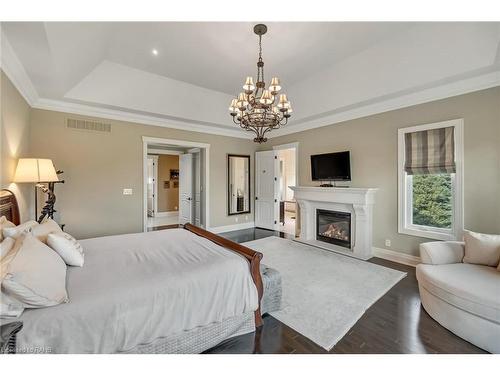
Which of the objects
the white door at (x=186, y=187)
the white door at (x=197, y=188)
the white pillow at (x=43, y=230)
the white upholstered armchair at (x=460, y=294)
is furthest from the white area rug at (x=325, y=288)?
the white door at (x=186, y=187)

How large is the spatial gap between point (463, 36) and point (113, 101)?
17.3ft

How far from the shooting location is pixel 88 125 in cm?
420

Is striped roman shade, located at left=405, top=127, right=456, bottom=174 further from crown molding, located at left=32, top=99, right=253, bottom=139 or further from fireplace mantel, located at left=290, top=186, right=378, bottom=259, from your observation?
crown molding, located at left=32, top=99, right=253, bottom=139

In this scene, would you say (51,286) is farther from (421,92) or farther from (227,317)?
(421,92)

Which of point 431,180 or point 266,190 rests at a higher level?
point 431,180

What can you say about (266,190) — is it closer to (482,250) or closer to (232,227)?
(232,227)

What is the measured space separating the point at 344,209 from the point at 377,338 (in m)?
2.75

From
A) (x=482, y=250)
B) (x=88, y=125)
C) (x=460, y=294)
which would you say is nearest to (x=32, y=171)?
(x=88, y=125)

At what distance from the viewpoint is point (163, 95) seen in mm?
4457

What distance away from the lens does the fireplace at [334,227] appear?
4473mm

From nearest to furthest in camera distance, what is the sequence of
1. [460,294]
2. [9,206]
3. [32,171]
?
[460,294] → [9,206] → [32,171]

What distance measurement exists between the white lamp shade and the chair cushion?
183 inches
